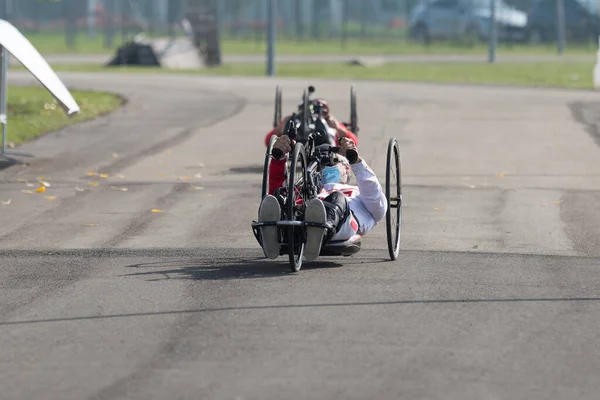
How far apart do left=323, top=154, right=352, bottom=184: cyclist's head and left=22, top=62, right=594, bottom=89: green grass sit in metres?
25.4

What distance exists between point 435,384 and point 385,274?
335cm

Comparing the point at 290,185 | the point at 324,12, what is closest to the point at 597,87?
the point at 290,185

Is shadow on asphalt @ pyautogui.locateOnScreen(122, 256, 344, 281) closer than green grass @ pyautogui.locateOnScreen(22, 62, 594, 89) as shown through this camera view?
Yes

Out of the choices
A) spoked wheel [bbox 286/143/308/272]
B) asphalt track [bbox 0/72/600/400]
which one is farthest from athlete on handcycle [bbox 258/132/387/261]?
asphalt track [bbox 0/72/600/400]

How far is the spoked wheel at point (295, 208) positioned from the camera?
9.87 metres

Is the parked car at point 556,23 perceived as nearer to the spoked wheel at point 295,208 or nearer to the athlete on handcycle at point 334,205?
the athlete on handcycle at point 334,205

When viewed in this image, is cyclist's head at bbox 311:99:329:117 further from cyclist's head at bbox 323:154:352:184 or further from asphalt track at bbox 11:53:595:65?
asphalt track at bbox 11:53:595:65

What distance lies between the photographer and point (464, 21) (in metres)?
→ 67.8

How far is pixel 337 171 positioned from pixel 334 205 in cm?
90

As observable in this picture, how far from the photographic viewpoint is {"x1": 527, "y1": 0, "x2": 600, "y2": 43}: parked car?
67.7m

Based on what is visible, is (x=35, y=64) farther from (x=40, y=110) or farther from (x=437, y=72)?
(x=437, y=72)

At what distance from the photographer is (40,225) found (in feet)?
43.5

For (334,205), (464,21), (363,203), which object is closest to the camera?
(334,205)

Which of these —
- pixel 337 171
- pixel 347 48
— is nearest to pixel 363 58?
pixel 347 48
